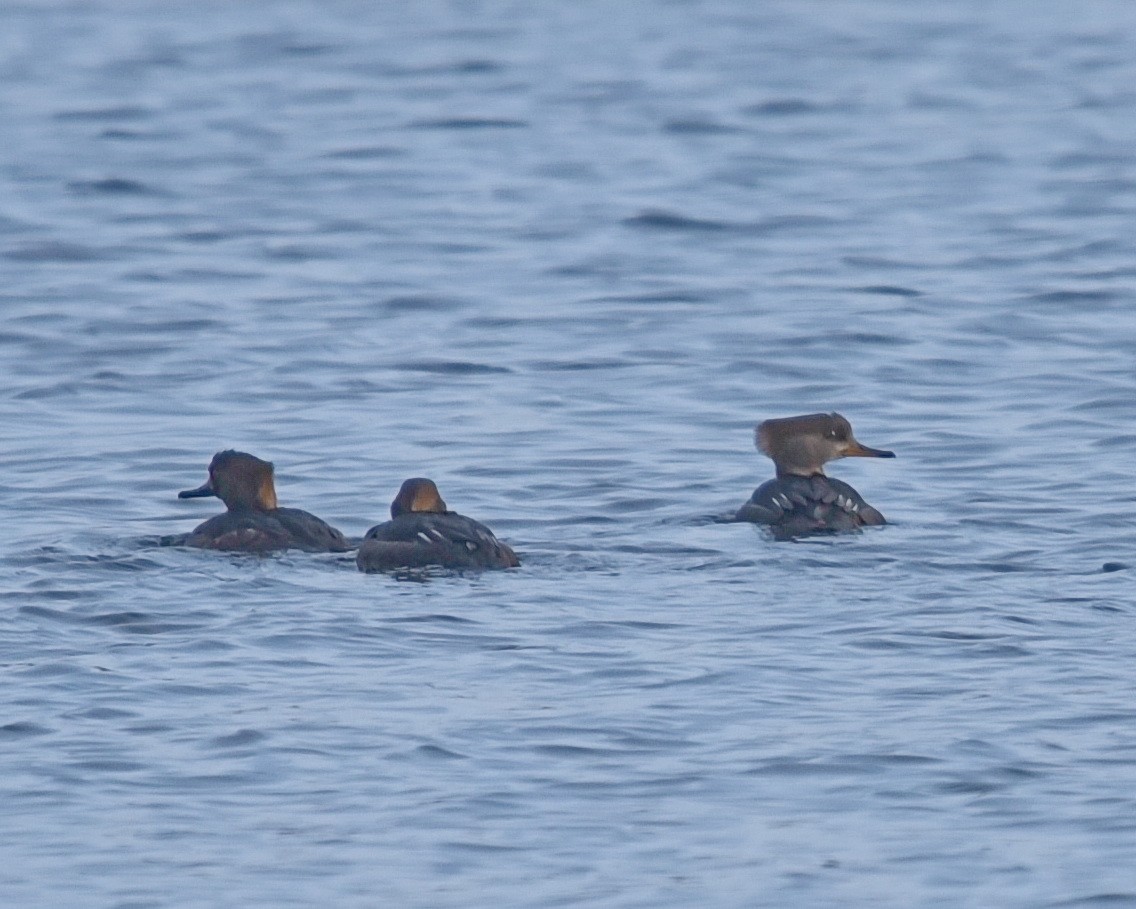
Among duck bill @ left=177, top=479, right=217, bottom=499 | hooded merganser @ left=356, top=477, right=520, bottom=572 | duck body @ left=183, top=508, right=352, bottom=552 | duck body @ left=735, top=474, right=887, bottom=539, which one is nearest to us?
hooded merganser @ left=356, top=477, right=520, bottom=572

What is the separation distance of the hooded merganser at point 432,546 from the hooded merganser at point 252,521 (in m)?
0.54

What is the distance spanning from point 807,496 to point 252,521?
2599mm

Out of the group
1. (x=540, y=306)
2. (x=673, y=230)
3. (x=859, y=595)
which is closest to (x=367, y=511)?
(x=859, y=595)

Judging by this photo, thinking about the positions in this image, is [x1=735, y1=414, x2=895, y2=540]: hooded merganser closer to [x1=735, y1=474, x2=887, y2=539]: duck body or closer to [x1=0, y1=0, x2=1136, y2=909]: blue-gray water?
[x1=735, y1=474, x2=887, y2=539]: duck body

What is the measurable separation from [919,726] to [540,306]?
33.5 feet

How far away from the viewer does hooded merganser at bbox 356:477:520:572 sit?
10.1 metres

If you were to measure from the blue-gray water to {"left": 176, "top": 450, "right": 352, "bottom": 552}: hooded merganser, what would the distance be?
0.73ft

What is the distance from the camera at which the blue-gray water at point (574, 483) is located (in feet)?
23.8

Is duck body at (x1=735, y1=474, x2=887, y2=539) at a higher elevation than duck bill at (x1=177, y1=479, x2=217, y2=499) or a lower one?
lower

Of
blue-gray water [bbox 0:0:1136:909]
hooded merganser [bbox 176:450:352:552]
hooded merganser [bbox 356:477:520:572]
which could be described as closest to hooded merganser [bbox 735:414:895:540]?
blue-gray water [bbox 0:0:1136:909]

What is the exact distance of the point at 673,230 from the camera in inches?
847

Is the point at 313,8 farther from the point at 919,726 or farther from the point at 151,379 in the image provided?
the point at 919,726

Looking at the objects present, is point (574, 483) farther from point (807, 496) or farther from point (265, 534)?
point (265, 534)

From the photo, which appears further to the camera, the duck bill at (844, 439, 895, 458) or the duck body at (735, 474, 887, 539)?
the duck bill at (844, 439, 895, 458)
